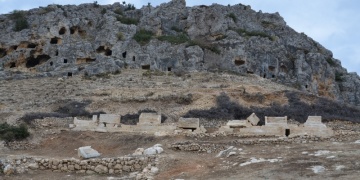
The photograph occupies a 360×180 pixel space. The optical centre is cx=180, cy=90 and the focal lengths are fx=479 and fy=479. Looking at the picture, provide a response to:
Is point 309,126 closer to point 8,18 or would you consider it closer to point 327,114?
point 327,114

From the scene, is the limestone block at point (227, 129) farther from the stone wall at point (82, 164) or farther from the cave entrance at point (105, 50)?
the cave entrance at point (105, 50)

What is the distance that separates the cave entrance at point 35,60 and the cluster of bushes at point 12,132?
73.6ft

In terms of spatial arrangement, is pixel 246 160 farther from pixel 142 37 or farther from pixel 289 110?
pixel 142 37

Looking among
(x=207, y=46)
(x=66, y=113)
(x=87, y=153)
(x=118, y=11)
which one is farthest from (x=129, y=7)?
(x=87, y=153)

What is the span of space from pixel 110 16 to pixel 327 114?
2729 cm

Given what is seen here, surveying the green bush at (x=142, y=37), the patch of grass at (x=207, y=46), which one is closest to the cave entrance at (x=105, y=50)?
the green bush at (x=142, y=37)

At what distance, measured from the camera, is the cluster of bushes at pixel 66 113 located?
25987mm

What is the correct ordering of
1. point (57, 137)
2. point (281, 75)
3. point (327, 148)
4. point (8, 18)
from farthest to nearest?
point (8, 18)
point (281, 75)
point (57, 137)
point (327, 148)

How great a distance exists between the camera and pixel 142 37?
46750 millimetres

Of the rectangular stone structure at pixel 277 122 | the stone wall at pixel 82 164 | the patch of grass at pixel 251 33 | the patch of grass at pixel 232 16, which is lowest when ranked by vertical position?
the stone wall at pixel 82 164

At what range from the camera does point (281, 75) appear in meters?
45.2

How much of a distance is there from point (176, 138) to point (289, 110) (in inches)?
456

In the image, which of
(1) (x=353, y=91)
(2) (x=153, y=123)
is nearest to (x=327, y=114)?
(2) (x=153, y=123)

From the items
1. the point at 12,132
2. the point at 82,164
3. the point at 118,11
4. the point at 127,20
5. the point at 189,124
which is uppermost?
the point at 118,11
